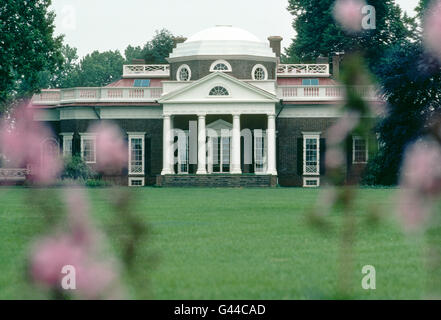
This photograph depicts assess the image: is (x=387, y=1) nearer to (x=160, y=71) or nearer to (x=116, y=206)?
(x=160, y=71)

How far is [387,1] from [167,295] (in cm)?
6492

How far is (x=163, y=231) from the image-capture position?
1700cm

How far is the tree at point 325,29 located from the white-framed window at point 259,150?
1289 cm

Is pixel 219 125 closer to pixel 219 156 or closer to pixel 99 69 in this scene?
pixel 219 156

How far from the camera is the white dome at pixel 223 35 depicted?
57.8m

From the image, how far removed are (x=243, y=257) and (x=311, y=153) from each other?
44792 millimetres

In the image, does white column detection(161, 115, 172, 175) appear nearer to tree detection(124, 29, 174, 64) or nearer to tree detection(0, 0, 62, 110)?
tree detection(0, 0, 62, 110)

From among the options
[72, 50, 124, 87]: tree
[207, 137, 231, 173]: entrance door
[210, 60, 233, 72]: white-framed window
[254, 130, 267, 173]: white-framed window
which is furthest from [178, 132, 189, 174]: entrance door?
[72, 50, 124, 87]: tree

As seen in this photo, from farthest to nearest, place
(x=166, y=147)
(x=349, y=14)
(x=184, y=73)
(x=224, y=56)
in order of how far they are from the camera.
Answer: (x=184, y=73)
(x=224, y=56)
(x=166, y=147)
(x=349, y=14)

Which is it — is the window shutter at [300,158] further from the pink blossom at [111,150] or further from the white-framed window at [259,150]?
the pink blossom at [111,150]

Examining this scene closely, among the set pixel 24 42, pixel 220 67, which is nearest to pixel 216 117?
pixel 220 67

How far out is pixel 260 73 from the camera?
192 feet

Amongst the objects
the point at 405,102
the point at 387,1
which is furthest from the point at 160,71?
the point at 405,102
